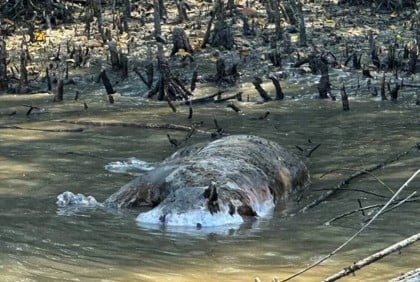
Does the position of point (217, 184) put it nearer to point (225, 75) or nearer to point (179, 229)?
point (179, 229)

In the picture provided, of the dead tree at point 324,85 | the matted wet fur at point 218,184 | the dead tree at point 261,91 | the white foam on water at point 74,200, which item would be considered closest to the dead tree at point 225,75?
the dead tree at point 261,91

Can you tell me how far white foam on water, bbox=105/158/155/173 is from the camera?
7827 millimetres

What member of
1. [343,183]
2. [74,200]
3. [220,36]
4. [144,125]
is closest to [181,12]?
[220,36]

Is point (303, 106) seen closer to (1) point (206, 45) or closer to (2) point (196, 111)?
(2) point (196, 111)

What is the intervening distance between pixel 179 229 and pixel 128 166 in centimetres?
264

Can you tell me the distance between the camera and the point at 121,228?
552 cm

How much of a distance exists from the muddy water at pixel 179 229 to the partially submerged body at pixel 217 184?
5.2 inches

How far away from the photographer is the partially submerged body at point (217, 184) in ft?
18.1

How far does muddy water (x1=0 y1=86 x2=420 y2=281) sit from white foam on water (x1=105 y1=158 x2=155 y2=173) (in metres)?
0.15

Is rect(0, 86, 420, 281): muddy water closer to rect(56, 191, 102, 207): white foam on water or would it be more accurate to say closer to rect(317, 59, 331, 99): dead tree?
rect(56, 191, 102, 207): white foam on water

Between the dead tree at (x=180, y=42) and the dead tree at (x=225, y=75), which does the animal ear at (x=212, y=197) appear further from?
the dead tree at (x=180, y=42)

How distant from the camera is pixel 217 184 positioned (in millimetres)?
5754

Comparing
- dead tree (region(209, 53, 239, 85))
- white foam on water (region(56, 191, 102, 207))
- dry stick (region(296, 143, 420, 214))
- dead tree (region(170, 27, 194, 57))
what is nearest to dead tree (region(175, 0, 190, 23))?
dead tree (region(170, 27, 194, 57))

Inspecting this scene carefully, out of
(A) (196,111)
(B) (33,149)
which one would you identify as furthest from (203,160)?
(A) (196,111)
